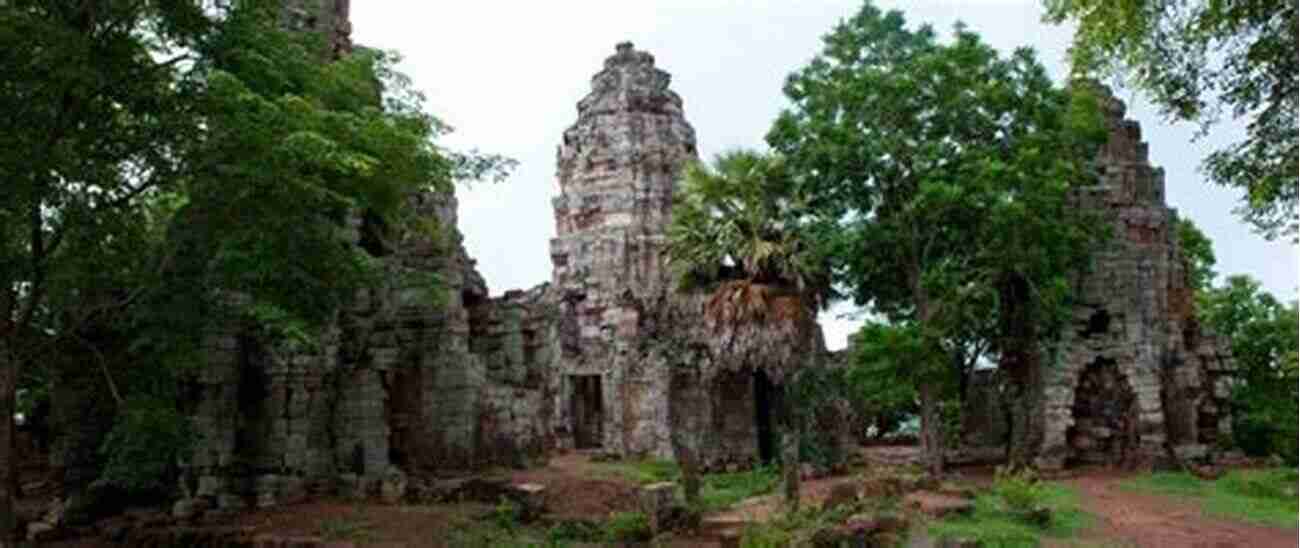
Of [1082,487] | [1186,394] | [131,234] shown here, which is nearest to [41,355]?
[131,234]

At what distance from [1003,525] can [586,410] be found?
2167 cm

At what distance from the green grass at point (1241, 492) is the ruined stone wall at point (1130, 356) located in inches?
71.7

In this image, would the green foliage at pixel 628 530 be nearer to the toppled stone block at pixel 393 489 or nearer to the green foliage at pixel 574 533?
the green foliage at pixel 574 533

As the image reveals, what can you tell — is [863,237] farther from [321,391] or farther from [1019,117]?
[321,391]

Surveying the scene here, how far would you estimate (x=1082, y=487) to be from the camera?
22.5 m

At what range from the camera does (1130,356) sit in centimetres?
2684

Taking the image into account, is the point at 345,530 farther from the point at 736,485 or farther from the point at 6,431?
the point at 736,485

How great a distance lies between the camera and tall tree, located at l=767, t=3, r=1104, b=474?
24203 millimetres

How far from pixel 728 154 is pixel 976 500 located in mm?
11965

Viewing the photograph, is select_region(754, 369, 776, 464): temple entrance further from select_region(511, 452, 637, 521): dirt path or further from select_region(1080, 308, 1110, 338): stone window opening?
select_region(511, 452, 637, 521): dirt path

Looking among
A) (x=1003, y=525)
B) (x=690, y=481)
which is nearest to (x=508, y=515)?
(x=690, y=481)

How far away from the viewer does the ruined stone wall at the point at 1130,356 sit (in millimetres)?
26661

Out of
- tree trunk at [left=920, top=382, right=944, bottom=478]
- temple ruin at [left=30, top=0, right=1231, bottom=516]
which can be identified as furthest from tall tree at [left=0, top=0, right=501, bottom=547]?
tree trunk at [left=920, top=382, right=944, bottom=478]

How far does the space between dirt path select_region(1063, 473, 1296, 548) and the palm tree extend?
689 centimetres
